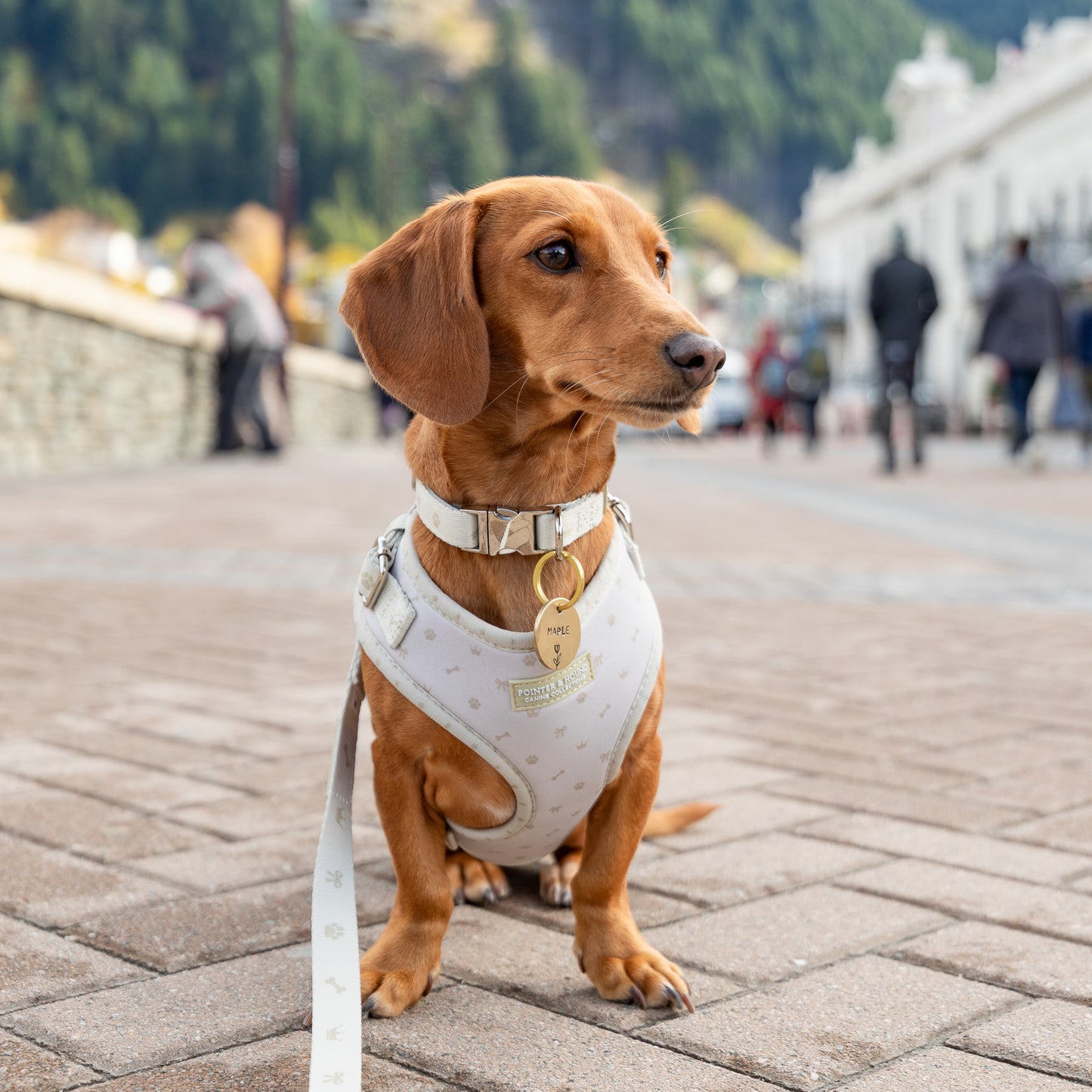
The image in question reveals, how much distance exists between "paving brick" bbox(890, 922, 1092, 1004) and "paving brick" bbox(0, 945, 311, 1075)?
0.97 meters

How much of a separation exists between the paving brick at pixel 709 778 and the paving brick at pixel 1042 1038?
1235 mm

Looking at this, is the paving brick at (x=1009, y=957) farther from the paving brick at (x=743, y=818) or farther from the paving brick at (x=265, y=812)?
the paving brick at (x=265, y=812)

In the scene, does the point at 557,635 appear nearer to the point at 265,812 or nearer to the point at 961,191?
the point at 265,812

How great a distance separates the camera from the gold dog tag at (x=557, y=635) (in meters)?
2.06

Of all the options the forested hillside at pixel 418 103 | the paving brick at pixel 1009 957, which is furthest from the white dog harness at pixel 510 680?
the forested hillside at pixel 418 103

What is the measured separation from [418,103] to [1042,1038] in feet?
447

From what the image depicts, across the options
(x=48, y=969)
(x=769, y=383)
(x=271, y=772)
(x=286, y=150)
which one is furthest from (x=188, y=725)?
(x=286, y=150)

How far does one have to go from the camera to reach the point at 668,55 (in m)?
156

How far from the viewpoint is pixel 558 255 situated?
2160 millimetres

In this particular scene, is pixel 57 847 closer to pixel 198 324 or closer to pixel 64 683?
pixel 64 683

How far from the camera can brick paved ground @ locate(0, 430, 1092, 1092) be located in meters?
1.93

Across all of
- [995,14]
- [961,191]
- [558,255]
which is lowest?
[558,255]

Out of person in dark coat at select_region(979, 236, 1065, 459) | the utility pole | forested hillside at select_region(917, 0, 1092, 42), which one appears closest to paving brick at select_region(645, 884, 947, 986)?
person in dark coat at select_region(979, 236, 1065, 459)

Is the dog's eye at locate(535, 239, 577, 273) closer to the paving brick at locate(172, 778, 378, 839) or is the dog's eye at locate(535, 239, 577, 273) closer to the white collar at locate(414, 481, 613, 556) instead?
the white collar at locate(414, 481, 613, 556)
